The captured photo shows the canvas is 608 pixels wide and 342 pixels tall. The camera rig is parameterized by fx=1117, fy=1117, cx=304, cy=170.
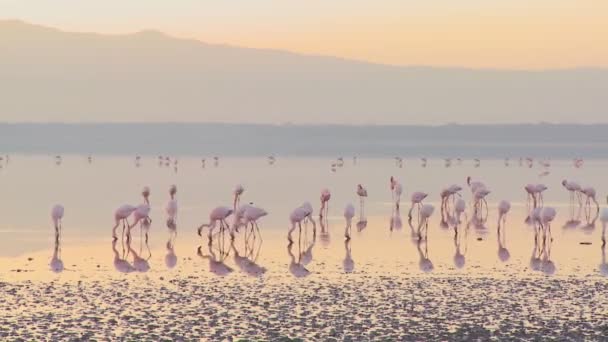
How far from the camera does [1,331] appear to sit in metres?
14.6

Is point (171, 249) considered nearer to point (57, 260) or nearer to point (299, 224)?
point (57, 260)

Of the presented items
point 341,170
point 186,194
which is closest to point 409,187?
point 186,194

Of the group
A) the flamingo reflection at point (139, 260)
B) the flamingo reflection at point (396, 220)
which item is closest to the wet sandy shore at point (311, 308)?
the flamingo reflection at point (139, 260)

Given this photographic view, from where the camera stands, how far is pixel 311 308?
54.7 ft

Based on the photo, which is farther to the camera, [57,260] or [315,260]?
[315,260]

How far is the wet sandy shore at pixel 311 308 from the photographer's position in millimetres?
14859

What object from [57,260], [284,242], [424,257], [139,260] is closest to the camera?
[57,260]

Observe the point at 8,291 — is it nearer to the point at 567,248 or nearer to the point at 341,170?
the point at 567,248

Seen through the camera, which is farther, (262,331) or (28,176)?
(28,176)

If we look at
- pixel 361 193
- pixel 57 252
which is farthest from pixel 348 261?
pixel 361 193

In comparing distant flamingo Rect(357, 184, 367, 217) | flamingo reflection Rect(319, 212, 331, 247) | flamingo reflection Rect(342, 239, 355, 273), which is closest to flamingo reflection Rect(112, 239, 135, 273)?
flamingo reflection Rect(342, 239, 355, 273)

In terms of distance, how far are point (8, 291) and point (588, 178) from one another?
41.0 metres

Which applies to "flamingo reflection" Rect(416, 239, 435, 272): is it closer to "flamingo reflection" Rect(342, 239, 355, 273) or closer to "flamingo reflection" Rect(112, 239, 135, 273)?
"flamingo reflection" Rect(342, 239, 355, 273)

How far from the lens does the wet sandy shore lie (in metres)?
14.9
